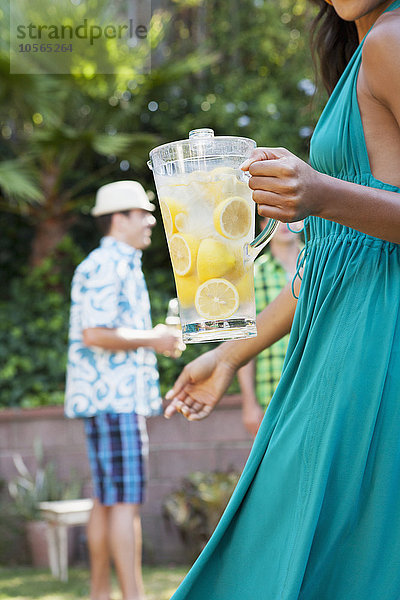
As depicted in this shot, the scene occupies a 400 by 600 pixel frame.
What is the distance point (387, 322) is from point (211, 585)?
533mm

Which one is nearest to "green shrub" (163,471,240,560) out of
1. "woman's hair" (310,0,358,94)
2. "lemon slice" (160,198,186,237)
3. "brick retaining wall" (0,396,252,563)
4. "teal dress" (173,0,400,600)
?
"brick retaining wall" (0,396,252,563)

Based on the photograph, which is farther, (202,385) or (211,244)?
(202,385)

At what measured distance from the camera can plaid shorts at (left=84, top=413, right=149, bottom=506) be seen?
419cm

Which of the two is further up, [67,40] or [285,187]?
[67,40]

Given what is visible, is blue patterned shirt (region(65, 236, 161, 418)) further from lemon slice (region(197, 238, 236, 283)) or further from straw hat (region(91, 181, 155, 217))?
lemon slice (region(197, 238, 236, 283))

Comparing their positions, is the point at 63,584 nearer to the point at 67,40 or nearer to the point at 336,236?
the point at 336,236

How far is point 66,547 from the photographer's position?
525cm

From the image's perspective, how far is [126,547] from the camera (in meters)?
4.10

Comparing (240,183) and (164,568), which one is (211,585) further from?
(164,568)

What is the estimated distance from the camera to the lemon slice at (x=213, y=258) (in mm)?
1382

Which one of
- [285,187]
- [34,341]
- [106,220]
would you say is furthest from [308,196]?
[34,341]

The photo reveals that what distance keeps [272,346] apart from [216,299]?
96.2 inches

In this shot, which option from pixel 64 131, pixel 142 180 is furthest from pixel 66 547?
pixel 142 180

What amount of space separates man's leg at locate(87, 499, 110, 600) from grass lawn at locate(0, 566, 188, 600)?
333mm
